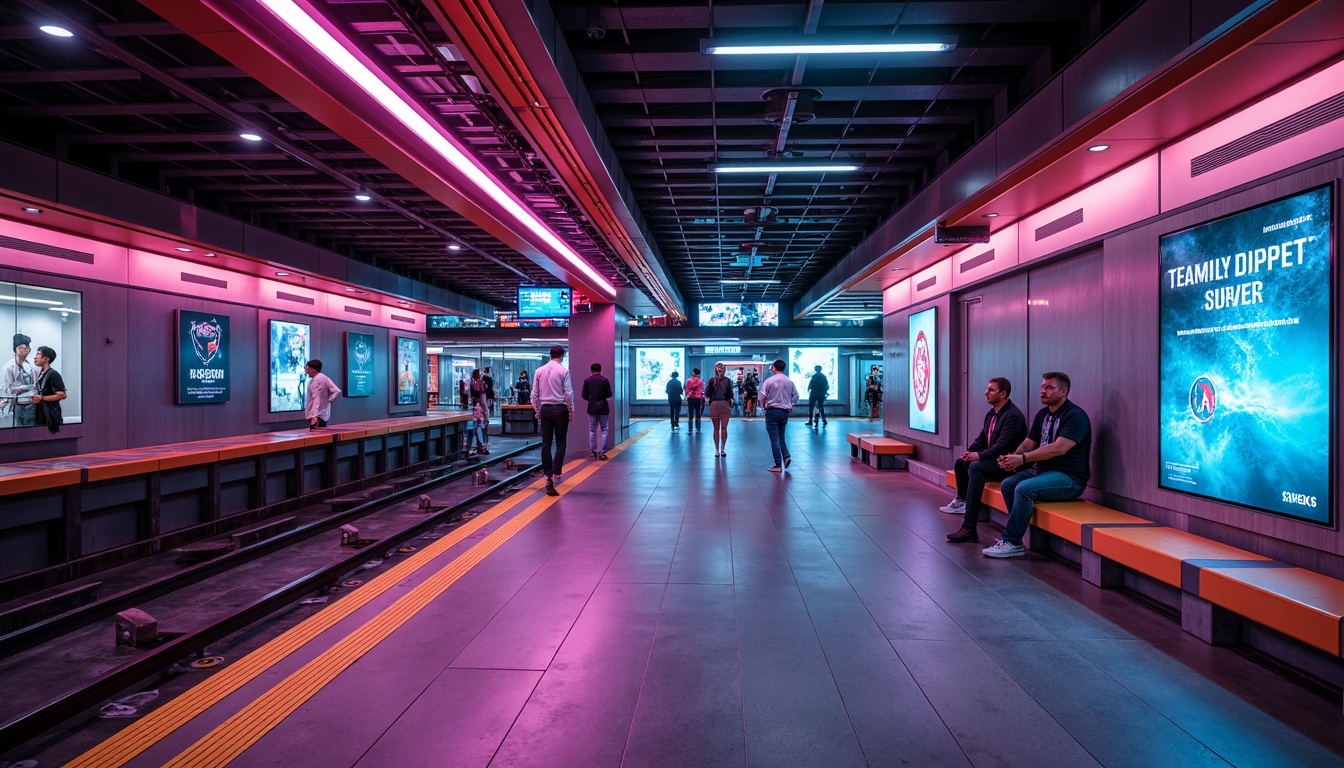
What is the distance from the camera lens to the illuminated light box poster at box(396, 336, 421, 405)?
1430 centimetres

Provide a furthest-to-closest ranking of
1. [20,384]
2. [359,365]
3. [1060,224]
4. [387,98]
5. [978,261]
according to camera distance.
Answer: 1. [359,365]
2. [978,261]
3. [20,384]
4. [1060,224]
5. [387,98]

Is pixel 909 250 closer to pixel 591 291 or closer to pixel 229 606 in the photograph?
pixel 591 291

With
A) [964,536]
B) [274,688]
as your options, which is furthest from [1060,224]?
[274,688]

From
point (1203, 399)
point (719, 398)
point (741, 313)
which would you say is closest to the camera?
point (1203, 399)

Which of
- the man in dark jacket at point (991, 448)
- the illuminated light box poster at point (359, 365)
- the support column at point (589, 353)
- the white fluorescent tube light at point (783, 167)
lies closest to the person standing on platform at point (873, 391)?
the support column at point (589, 353)

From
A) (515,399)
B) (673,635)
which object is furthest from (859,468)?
(515,399)

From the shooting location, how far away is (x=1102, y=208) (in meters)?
5.36

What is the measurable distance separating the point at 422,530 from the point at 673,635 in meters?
3.86

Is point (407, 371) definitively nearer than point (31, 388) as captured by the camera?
No

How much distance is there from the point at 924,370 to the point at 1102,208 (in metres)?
4.52

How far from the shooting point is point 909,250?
27.5ft

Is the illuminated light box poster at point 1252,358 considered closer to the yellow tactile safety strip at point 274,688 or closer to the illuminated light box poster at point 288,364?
the yellow tactile safety strip at point 274,688

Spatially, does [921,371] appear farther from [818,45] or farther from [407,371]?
[407,371]

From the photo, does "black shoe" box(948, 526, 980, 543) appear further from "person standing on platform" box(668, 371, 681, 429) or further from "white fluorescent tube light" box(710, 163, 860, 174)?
"person standing on platform" box(668, 371, 681, 429)
